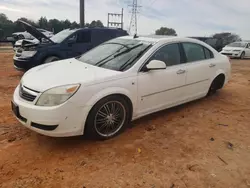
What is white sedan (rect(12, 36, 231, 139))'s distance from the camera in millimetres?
3014

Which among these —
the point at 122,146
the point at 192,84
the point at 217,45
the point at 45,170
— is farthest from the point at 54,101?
the point at 217,45

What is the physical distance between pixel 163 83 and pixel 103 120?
1.31m

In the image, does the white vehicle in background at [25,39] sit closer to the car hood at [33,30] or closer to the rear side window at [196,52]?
the car hood at [33,30]

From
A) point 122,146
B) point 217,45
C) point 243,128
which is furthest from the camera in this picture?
point 217,45

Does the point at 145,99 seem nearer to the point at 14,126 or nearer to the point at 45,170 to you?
the point at 45,170

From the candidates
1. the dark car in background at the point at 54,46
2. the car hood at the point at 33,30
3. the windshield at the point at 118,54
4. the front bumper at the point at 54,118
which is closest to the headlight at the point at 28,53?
the dark car in background at the point at 54,46

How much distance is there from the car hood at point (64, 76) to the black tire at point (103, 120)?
33 cm

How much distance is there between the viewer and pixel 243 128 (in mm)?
4113

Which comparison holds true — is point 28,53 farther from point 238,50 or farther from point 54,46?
point 238,50

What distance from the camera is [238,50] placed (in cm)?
1775

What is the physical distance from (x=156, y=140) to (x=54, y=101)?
1.61m

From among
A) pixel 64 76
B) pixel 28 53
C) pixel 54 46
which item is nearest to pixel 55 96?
pixel 64 76

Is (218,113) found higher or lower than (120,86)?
lower

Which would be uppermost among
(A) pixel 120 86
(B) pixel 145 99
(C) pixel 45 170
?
(A) pixel 120 86
